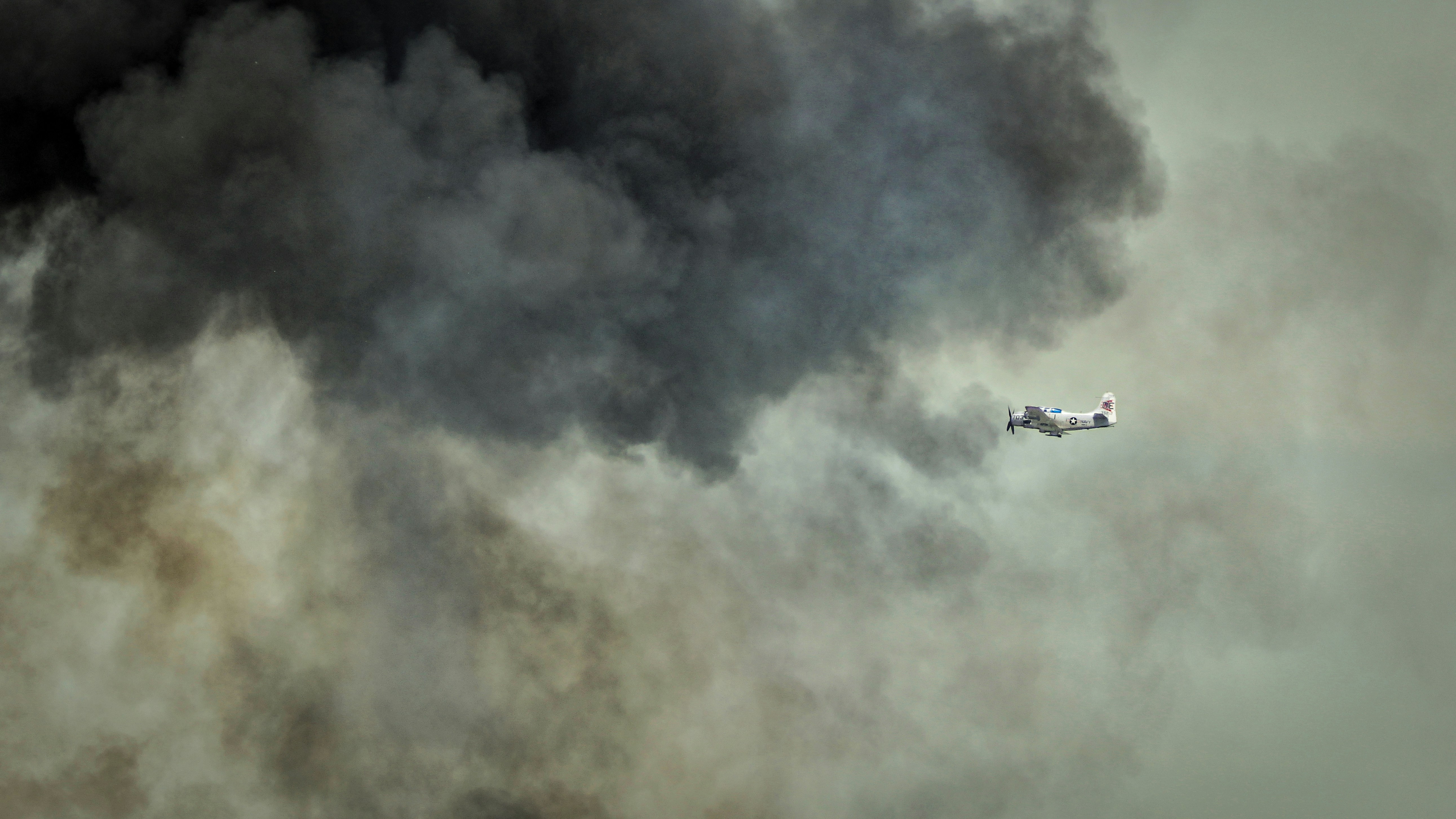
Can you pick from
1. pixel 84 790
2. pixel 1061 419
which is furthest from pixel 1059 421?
pixel 84 790

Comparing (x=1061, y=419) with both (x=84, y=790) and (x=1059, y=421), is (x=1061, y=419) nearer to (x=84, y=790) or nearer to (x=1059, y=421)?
(x=1059, y=421)

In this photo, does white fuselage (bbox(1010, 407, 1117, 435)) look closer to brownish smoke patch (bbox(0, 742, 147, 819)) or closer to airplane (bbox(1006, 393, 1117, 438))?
airplane (bbox(1006, 393, 1117, 438))

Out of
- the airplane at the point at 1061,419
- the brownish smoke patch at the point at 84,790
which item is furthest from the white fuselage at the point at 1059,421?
the brownish smoke patch at the point at 84,790

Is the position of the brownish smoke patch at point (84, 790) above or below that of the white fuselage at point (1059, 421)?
below

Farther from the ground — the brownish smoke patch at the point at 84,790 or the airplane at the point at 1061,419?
the airplane at the point at 1061,419

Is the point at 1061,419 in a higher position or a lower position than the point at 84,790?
higher

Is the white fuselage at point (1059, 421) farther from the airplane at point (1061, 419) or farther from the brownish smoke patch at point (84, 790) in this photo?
the brownish smoke patch at point (84, 790)

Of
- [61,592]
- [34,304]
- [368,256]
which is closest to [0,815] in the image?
[61,592]

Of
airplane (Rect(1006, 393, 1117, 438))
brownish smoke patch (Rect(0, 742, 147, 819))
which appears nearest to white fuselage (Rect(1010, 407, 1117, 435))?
airplane (Rect(1006, 393, 1117, 438))

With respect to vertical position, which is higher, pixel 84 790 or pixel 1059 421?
pixel 1059 421
